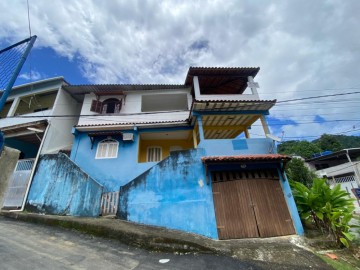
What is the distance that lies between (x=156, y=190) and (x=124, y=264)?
9.99 feet

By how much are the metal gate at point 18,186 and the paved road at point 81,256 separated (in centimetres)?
310

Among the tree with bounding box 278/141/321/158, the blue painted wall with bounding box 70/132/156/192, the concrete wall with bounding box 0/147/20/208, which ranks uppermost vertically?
the tree with bounding box 278/141/321/158

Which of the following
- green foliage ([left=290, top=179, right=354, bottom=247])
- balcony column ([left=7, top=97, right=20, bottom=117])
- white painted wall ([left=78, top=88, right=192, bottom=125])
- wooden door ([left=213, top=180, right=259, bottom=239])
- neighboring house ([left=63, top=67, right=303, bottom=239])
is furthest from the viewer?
balcony column ([left=7, top=97, right=20, bottom=117])

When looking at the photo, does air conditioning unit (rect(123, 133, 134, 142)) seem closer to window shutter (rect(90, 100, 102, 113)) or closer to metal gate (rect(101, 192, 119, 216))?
window shutter (rect(90, 100, 102, 113))

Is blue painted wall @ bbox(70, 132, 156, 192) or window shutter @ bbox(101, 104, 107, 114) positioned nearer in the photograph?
blue painted wall @ bbox(70, 132, 156, 192)

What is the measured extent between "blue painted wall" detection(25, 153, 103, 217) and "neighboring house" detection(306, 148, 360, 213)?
1705cm

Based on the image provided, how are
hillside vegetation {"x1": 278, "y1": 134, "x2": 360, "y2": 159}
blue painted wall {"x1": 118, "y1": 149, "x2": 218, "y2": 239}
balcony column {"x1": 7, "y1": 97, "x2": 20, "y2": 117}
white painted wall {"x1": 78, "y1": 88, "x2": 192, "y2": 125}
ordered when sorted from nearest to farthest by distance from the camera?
1. blue painted wall {"x1": 118, "y1": 149, "x2": 218, "y2": 239}
2. white painted wall {"x1": 78, "y1": 88, "x2": 192, "y2": 125}
3. balcony column {"x1": 7, "y1": 97, "x2": 20, "y2": 117}
4. hillside vegetation {"x1": 278, "y1": 134, "x2": 360, "y2": 159}

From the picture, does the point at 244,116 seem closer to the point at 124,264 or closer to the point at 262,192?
the point at 262,192

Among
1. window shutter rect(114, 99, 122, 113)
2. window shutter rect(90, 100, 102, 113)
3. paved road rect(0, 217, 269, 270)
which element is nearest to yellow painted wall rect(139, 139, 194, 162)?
window shutter rect(114, 99, 122, 113)

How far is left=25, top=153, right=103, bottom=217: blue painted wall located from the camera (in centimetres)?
769

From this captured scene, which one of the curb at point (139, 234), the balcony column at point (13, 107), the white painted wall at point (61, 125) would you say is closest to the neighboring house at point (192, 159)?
the curb at point (139, 234)

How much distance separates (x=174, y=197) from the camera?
7137 millimetres

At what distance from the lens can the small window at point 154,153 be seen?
1225 cm

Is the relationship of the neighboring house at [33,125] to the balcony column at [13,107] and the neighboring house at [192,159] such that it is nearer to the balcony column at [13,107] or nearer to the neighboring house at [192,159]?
the balcony column at [13,107]
